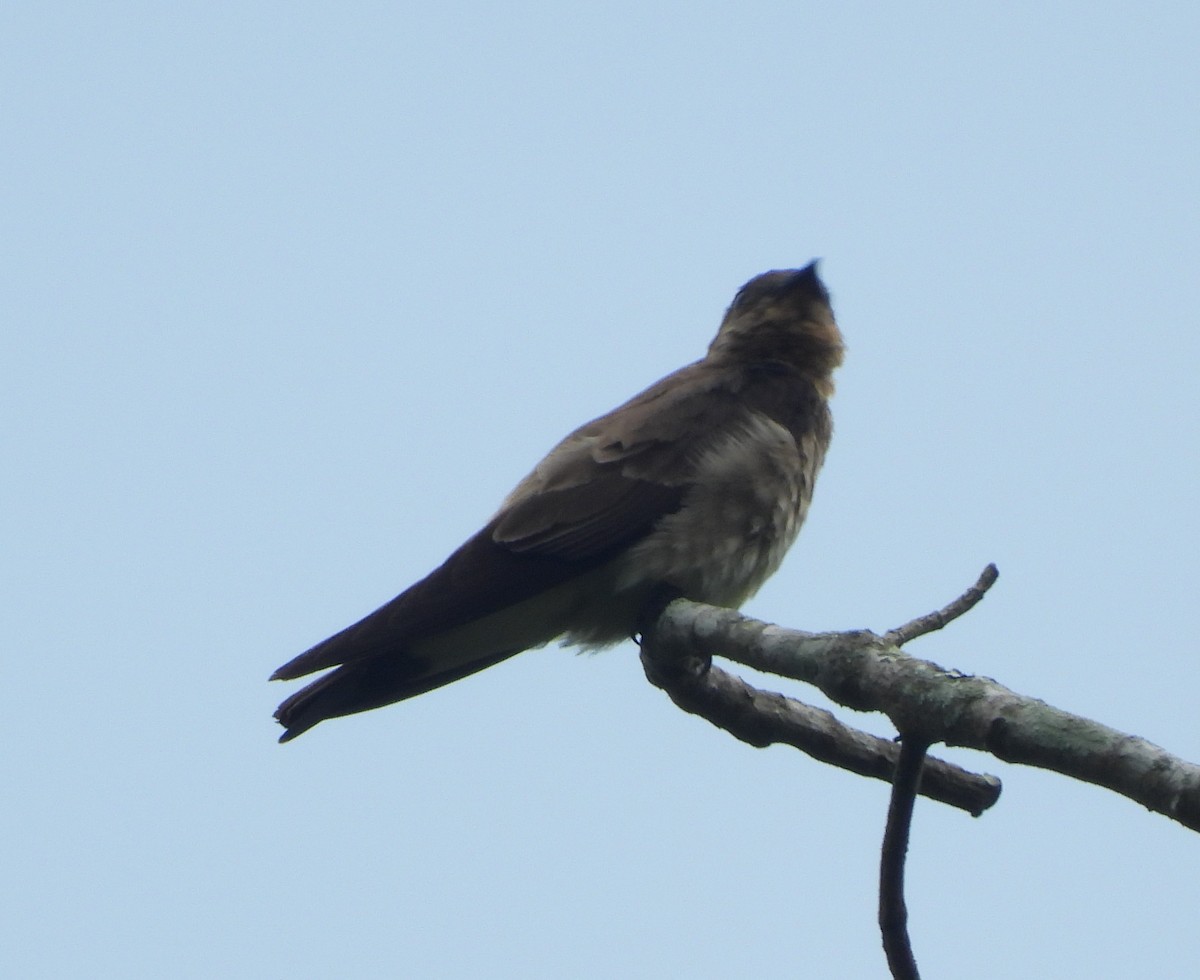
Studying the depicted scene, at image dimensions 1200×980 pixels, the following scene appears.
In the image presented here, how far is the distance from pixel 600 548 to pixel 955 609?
1.68 metres

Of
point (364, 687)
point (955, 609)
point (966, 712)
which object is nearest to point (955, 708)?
point (966, 712)

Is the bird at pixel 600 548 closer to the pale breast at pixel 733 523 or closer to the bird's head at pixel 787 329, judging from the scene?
the pale breast at pixel 733 523

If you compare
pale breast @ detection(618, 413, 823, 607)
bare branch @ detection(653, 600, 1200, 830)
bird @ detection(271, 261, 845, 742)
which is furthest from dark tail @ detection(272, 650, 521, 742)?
bare branch @ detection(653, 600, 1200, 830)

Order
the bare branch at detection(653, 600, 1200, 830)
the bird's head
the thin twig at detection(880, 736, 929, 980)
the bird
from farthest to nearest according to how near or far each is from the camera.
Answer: the bird's head → the bird → the thin twig at detection(880, 736, 929, 980) → the bare branch at detection(653, 600, 1200, 830)

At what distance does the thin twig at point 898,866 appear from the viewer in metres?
3.36

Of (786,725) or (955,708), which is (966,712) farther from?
(786,725)

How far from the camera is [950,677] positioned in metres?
3.13

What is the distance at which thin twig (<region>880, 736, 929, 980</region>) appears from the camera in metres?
3.36

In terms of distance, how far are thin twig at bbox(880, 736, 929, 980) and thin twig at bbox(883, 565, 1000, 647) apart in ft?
2.20

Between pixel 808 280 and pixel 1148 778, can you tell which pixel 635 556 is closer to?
pixel 808 280

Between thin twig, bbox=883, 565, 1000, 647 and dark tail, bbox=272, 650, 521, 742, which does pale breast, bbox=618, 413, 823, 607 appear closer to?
dark tail, bbox=272, 650, 521, 742

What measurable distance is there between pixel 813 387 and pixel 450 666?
1.98 meters

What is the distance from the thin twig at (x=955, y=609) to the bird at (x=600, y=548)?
156 centimetres

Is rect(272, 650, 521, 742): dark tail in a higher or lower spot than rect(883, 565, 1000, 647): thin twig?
higher
